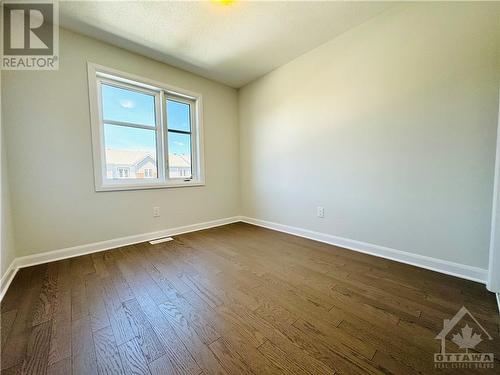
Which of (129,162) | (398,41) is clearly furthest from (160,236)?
(398,41)

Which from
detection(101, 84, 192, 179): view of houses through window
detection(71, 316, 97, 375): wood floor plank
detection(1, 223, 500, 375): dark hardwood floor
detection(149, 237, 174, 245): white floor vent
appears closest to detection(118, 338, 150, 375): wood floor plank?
detection(1, 223, 500, 375): dark hardwood floor

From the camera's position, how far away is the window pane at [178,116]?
2.88 meters

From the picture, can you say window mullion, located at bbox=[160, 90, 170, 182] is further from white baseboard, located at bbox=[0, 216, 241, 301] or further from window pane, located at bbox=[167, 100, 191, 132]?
white baseboard, located at bbox=[0, 216, 241, 301]

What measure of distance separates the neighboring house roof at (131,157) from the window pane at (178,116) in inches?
17.8

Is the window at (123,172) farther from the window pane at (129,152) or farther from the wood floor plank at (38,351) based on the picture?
the wood floor plank at (38,351)

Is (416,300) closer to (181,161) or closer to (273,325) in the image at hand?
(273,325)

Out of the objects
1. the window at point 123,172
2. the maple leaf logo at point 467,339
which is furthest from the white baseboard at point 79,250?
the maple leaf logo at point 467,339

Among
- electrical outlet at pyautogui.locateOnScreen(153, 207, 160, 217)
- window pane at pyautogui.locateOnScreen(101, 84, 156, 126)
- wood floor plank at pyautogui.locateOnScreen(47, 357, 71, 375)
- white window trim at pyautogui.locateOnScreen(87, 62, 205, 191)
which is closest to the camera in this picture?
wood floor plank at pyautogui.locateOnScreen(47, 357, 71, 375)

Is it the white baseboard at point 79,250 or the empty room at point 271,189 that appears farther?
the white baseboard at point 79,250

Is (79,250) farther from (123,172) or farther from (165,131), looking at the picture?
(165,131)

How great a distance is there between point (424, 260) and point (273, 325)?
1.59 m

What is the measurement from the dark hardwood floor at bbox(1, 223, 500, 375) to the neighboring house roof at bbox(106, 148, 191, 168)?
3.83ft

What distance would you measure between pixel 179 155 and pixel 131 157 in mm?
658

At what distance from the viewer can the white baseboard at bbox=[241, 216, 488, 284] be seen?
1.55 m
